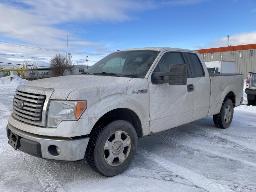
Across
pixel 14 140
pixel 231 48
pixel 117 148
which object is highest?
pixel 231 48

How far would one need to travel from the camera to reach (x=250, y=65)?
143 ft

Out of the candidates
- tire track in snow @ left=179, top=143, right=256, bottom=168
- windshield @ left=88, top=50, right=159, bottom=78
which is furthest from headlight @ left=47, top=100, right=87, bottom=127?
tire track in snow @ left=179, top=143, right=256, bottom=168

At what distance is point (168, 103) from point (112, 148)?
1357 mm

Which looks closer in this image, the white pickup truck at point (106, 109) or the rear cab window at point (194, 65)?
the white pickup truck at point (106, 109)

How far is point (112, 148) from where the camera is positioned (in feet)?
13.6

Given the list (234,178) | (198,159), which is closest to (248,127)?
(198,159)

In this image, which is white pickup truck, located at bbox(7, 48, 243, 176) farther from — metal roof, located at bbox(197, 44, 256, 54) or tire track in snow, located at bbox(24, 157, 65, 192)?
metal roof, located at bbox(197, 44, 256, 54)

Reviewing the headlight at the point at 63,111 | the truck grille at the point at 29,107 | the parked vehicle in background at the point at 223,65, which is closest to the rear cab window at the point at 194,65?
the headlight at the point at 63,111

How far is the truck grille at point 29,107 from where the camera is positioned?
383 cm

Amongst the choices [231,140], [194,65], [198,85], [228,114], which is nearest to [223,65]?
[228,114]

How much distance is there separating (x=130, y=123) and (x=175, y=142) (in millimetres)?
1873

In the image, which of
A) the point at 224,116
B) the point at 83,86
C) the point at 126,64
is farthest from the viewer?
the point at 224,116

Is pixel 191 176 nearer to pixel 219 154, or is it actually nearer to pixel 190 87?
pixel 219 154

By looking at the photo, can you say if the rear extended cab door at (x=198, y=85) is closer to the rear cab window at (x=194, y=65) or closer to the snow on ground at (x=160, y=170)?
the rear cab window at (x=194, y=65)
